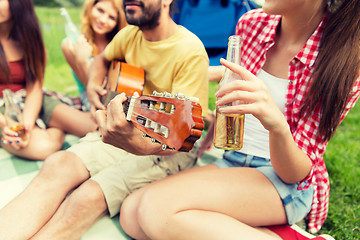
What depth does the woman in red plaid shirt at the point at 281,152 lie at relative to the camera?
3.50 feet

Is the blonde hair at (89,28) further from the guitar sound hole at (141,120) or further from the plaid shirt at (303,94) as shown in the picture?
the guitar sound hole at (141,120)

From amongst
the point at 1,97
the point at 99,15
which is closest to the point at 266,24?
the point at 99,15

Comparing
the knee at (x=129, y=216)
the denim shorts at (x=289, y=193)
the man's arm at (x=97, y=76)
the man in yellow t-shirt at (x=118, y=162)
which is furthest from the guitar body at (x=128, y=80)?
the denim shorts at (x=289, y=193)

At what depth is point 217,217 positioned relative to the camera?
1097 millimetres

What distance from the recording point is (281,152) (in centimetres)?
101

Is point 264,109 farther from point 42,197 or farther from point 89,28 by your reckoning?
point 89,28

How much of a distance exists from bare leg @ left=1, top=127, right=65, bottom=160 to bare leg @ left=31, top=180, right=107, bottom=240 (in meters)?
0.61

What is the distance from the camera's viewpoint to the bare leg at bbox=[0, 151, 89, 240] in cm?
122

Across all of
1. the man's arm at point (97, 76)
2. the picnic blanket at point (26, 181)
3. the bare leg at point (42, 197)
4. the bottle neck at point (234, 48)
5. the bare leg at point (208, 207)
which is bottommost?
the picnic blanket at point (26, 181)

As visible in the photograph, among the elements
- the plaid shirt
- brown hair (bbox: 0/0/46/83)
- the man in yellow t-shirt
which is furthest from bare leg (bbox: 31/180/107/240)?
brown hair (bbox: 0/0/46/83)

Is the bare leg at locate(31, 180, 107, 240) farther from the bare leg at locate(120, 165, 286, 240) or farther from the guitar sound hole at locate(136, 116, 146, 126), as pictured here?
the guitar sound hole at locate(136, 116, 146, 126)

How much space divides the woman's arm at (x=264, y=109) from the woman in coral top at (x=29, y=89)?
1201 millimetres

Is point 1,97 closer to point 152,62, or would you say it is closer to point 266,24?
point 152,62

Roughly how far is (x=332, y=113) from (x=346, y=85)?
0.11m
